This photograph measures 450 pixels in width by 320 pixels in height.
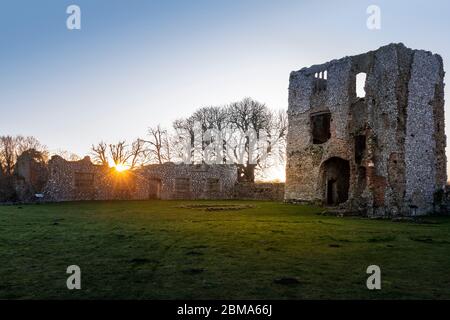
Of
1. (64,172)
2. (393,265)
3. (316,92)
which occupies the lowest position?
(393,265)

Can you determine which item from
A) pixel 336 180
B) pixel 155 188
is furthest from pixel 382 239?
pixel 155 188

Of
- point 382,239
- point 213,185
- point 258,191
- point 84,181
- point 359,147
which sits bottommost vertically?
point 382,239

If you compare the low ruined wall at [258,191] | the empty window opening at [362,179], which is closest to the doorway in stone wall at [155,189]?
the low ruined wall at [258,191]

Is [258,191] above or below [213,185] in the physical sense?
below

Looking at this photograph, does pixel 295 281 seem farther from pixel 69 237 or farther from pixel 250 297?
pixel 69 237

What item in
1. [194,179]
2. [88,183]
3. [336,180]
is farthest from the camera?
[194,179]

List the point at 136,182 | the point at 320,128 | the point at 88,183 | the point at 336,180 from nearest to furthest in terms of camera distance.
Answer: the point at 336,180 → the point at 320,128 → the point at 88,183 → the point at 136,182

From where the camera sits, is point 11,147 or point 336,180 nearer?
point 336,180

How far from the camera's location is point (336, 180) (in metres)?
24.8

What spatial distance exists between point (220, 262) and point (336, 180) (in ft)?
64.0

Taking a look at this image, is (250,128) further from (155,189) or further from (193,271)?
(193,271)

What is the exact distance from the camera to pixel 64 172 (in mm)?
28812
